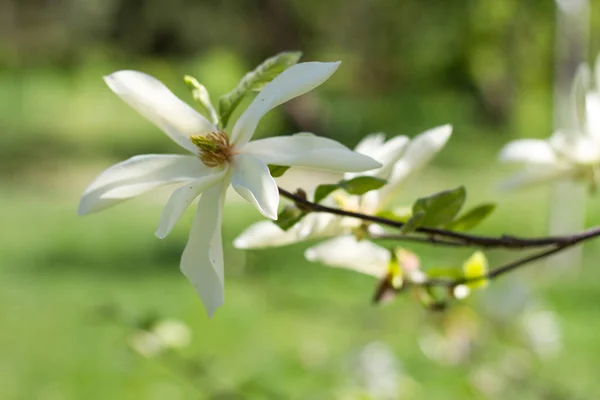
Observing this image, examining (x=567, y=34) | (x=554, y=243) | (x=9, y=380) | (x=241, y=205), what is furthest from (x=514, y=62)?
(x=554, y=243)

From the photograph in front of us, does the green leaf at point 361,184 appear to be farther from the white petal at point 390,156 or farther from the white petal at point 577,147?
the white petal at point 577,147

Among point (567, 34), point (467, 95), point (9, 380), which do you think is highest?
→ point (567, 34)

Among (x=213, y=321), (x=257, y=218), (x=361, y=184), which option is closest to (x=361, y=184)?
(x=361, y=184)

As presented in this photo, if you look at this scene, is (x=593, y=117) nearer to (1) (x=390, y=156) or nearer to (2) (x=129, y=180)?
(1) (x=390, y=156)

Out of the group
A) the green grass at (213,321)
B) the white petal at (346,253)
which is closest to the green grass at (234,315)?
the green grass at (213,321)

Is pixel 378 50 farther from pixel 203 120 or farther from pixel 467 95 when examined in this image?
pixel 203 120
